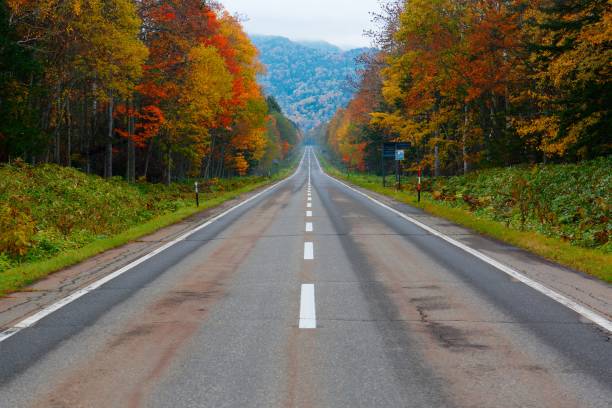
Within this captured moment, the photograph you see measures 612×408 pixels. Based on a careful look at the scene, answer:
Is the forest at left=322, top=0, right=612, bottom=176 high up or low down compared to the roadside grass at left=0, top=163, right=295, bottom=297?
up

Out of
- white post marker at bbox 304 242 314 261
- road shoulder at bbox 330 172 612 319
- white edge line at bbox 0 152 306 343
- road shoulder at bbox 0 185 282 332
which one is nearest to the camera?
white edge line at bbox 0 152 306 343

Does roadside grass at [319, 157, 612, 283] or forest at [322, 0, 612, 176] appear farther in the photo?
forest at [322, 0, 612, 176]

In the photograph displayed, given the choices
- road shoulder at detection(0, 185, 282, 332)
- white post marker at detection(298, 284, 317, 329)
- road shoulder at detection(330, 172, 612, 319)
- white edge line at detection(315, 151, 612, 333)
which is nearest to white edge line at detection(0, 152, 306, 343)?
road shoulder at detection(0, 185, 282, 332)

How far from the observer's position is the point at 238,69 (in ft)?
141

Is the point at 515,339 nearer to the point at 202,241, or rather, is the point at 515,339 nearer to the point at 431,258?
the point at 431,258

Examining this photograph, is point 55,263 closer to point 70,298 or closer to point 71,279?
point 71,279

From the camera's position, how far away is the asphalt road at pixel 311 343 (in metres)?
Answer: 4.09

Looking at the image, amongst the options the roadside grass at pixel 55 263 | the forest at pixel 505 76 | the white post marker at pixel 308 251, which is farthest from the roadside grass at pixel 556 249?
the roadside grass at pixel 55 263

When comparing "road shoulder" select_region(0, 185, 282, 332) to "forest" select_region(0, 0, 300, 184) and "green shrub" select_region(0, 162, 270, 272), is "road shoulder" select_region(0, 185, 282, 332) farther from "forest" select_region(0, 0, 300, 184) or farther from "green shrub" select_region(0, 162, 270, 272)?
"forest" select_region(0, 0, 300, 184)

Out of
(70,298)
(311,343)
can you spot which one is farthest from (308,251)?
(311,343)

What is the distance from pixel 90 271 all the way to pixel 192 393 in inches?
239

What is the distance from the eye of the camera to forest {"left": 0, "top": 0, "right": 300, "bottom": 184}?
20141mm

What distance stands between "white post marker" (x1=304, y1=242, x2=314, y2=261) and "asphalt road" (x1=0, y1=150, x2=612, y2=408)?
0.83 metres

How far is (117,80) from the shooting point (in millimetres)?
24641
